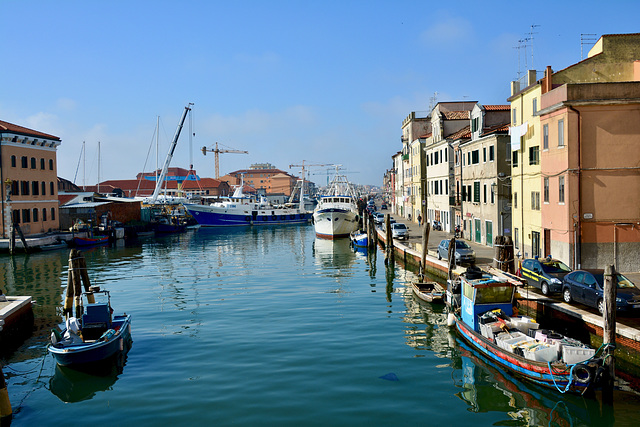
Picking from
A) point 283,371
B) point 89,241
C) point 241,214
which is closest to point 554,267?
point 283,371

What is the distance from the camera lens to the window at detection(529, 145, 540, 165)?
31.5 m

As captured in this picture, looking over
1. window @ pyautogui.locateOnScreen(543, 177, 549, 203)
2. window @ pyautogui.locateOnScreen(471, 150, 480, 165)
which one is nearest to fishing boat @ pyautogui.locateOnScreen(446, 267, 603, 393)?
window @ pyautogui.locateOnScreen(543, 177, 549, 203)

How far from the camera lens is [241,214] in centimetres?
10894

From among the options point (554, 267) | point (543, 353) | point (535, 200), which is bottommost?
point (543, 353)

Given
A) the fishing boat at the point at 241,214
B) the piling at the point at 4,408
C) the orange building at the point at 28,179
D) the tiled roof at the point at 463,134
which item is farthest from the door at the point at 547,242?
the fishing boat at the point at 241,214

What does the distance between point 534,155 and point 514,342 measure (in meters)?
18.2

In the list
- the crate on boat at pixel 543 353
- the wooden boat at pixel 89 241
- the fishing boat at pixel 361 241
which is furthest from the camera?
the wooden boat at pixel 89 241

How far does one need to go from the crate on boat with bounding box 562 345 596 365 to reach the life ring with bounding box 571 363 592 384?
384 millimetres

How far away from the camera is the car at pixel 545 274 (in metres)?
22.6

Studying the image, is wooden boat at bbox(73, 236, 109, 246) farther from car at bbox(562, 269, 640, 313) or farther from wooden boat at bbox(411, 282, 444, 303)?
car at bbox(562, 269, 640, 313)

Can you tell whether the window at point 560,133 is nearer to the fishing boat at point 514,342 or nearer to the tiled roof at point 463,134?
the fishing boat at point 514,342

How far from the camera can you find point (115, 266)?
46.4 m

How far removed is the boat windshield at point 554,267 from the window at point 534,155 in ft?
29.9

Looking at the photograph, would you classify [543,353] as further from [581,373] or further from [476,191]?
[476,191]
